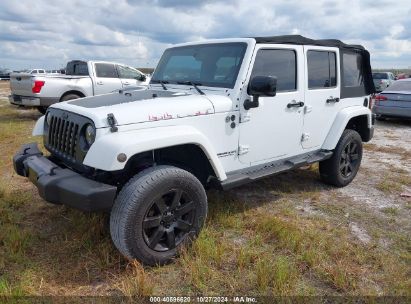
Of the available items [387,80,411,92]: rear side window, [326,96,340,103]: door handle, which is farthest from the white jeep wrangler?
[387,80,411,92]: rear side window

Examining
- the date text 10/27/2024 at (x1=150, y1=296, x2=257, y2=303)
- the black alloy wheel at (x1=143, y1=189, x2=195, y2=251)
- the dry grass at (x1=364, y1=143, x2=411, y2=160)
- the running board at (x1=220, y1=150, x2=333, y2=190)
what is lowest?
the date text 10/27/2024 at (x1=150, y1=296, x2=257, y2=303)

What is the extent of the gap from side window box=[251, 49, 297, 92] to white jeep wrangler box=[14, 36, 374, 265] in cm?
1

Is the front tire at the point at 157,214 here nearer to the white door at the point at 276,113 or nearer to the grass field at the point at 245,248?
the grass field at the point at 245,248

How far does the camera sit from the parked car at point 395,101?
1047cm

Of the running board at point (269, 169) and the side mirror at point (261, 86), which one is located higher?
the side mirror at point (261, 86)

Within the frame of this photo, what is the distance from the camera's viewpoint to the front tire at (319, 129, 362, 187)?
501 centimetres

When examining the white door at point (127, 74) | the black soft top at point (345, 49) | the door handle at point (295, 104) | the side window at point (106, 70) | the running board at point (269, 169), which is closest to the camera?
the running board at point (269, 169)

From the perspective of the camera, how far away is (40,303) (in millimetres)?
2635

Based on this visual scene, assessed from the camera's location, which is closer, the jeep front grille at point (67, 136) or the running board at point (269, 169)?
the jeep front grille at point (67, 136)

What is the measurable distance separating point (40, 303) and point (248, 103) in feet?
7.97

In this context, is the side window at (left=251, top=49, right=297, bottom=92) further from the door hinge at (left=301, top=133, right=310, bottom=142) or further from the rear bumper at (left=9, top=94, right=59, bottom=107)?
the rear bumper at (left=9, top=94, right=59, bottom=107)

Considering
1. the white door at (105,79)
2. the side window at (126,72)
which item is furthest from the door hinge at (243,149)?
the side window at (126,72)

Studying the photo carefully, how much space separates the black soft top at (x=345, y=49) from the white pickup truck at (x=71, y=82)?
218 inches

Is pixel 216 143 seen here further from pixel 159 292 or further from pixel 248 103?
pixel 159 292
